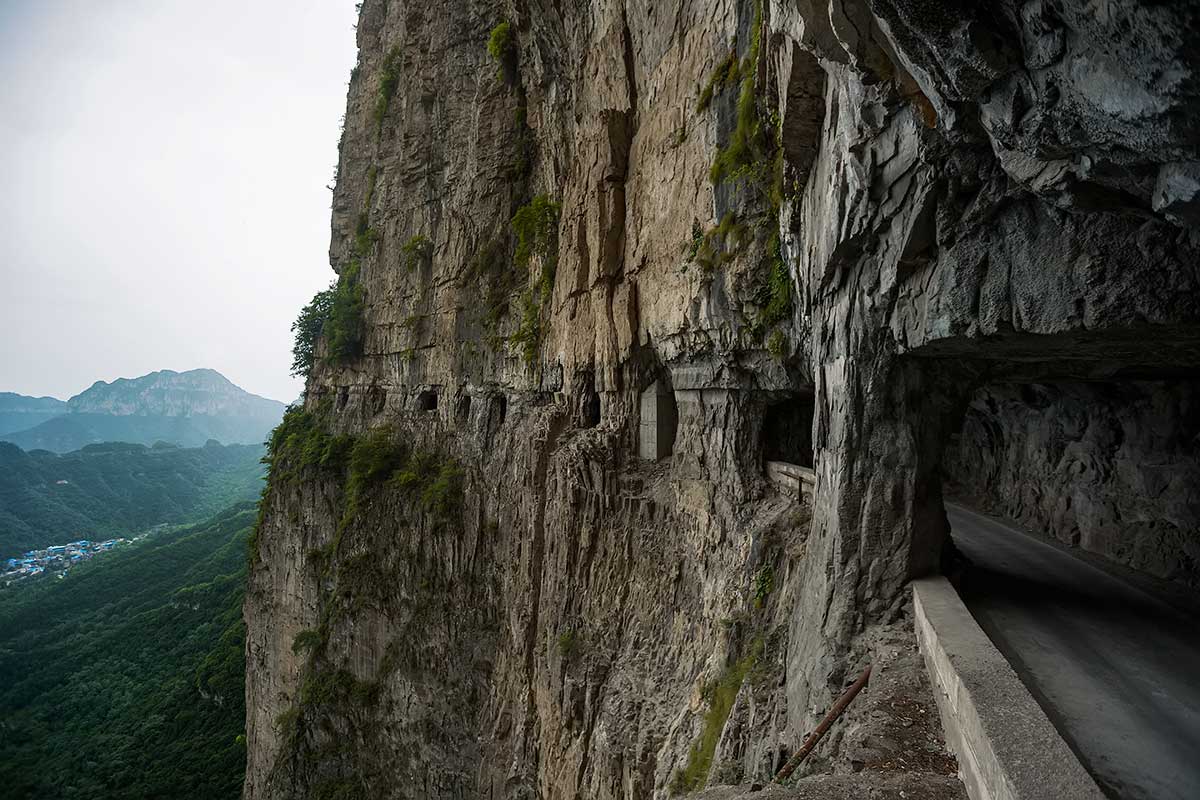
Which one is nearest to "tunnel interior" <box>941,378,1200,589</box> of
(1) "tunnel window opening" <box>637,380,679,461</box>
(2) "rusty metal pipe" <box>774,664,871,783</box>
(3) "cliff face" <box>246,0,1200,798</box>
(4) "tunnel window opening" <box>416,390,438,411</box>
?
(3) "cliff face" <box>246,0,1200,798</box>

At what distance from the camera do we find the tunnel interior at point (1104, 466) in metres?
10.2

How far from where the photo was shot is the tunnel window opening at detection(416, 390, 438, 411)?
28.1 m

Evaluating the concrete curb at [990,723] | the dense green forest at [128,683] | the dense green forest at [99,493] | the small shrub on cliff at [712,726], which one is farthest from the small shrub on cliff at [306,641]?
the dense green forest at [99,493]

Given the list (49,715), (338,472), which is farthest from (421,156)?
(49,715)

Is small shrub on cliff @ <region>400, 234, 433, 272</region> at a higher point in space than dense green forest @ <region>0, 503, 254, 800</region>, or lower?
higher

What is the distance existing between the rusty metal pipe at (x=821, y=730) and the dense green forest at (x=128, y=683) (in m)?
37.8

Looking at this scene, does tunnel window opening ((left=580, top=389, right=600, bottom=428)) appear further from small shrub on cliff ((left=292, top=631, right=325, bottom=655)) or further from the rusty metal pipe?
small shrub on cliff ((left=292, top=631, right=325, bottom=655))

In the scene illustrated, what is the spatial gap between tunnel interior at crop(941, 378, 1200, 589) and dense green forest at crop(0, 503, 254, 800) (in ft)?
134

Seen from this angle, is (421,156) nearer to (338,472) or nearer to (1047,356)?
(338,472)

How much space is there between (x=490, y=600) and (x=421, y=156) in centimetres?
2142

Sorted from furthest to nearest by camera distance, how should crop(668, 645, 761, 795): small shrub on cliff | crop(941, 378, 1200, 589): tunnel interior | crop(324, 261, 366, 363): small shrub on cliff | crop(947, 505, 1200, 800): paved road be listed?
crop(324, 261, 366, 363): small shrub on cliff < crop(941, 378, 1200, 589): tunnel interior < crop(668, 645, 761, 795): small shrub on cliff < crop(947, 505, 1200, 800): paved road

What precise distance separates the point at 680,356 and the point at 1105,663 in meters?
9.62

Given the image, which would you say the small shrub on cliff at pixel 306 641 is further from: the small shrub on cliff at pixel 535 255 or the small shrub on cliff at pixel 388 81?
the small shrub on cliff at pixel 388 81

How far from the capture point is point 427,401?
93.5 ft
